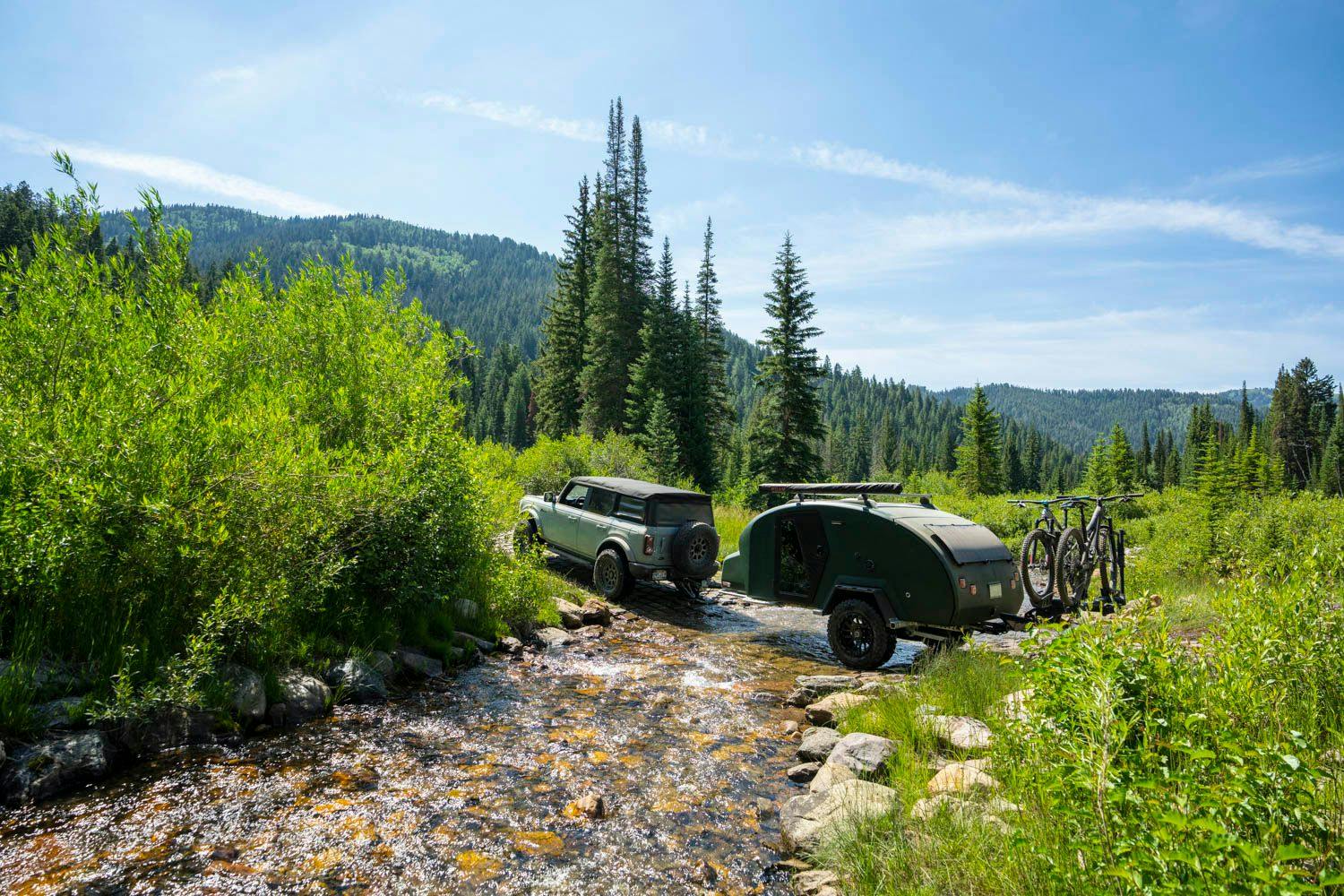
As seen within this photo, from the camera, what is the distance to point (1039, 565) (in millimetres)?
9734

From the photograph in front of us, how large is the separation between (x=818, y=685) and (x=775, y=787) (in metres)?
2.89

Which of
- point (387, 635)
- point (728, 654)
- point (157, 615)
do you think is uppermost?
point (157, 615)

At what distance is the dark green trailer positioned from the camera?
341 inches

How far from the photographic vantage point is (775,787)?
604 centimetres

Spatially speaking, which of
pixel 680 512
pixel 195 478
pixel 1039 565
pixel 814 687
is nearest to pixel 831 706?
pixel 814 687

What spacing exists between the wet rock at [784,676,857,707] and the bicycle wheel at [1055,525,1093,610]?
3.16 m

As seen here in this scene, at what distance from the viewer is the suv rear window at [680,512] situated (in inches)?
504

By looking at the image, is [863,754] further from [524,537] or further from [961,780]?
[524,537]

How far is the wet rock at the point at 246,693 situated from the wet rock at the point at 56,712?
3.85ft

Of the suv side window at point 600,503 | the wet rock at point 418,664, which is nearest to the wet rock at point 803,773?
the wet rock at point 418,664

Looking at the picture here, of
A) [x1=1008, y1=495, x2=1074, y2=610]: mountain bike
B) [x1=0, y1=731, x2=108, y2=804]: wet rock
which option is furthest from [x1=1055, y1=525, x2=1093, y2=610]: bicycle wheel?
[x1=0, y1=731, x2=108, y2=804]: wet rock

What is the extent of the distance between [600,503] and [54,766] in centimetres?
936

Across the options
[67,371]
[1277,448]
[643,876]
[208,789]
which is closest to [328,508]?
[67,371]

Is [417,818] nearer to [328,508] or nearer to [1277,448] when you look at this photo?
[328,508]
